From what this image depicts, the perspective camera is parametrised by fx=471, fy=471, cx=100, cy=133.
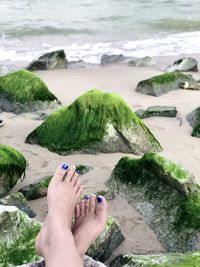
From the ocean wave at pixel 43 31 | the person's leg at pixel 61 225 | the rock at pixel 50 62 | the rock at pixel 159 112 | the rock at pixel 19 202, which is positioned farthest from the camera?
the ocean wave at pixel 43 31

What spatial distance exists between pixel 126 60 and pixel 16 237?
7310 millimetres

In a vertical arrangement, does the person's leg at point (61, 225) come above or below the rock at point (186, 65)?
above

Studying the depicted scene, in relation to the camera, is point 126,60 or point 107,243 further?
point 126,60

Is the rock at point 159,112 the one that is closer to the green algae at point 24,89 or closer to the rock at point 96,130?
the rock at point 96,130

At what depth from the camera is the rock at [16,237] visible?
10.1ft

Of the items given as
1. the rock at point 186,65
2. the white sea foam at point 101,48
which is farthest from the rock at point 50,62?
the rock at point 186,65

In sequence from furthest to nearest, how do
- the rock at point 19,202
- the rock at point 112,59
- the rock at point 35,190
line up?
the rock at point 112,59 → the rock at point 35,190 → the rock at point 19,202

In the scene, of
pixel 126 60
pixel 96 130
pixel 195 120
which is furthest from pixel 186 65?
pixel 96 130

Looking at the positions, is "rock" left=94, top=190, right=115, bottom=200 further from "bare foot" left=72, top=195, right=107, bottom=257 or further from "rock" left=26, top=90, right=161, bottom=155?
"rock" left=26, top=90, right=161, bottom=155

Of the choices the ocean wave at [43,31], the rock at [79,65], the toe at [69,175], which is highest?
the toe at [69,175]

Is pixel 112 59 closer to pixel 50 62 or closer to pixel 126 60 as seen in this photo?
pixel 126 60

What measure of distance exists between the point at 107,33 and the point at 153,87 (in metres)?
7.29

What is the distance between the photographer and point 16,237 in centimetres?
318

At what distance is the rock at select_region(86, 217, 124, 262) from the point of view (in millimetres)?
3305
